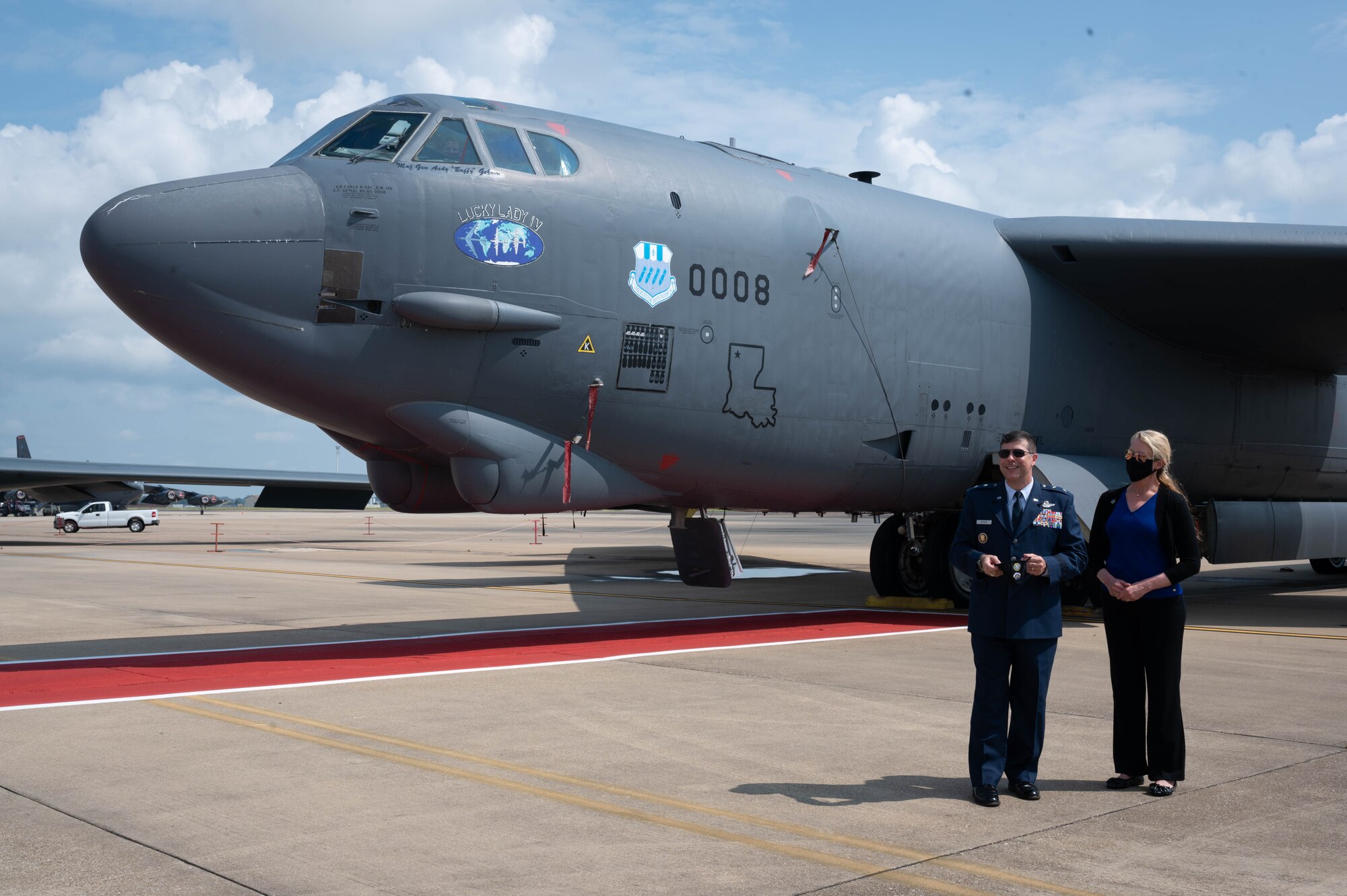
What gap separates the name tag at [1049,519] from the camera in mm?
5637

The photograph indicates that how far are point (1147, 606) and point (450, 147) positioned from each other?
6.87 metres

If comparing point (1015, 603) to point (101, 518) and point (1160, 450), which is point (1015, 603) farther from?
point (101, 518)

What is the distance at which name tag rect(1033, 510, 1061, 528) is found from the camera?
18.5 ft

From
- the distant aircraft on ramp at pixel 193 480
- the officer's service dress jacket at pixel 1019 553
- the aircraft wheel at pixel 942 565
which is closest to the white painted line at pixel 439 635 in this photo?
the aircraft wheel at pixel 942 565

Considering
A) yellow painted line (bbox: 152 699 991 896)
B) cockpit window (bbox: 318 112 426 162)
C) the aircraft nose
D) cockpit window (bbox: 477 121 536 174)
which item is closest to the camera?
yellow painted line (bbox: 152 699 991 896)

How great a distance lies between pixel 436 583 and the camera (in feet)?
66.8

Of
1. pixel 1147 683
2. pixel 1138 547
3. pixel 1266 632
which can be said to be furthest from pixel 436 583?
pixel 1138 547

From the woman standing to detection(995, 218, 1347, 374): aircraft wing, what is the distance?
8.23 metres

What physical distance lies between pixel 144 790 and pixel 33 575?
61.9 feet

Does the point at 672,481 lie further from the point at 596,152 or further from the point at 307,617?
the point at 307,617

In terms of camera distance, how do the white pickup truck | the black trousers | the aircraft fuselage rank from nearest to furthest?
the black trousers
the aircraft fuselage
the white pickup truck

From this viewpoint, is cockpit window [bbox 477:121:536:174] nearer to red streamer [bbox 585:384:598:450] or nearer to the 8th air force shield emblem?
the 8th air force shield emblem

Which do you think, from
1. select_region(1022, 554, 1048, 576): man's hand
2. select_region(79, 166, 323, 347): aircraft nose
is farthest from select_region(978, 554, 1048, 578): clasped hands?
select_region(79, 166, 323, 347): aircraft nose

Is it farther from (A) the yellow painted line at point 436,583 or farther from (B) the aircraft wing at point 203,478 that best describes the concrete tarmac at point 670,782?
(B) the aircraft wing at point 203,478
